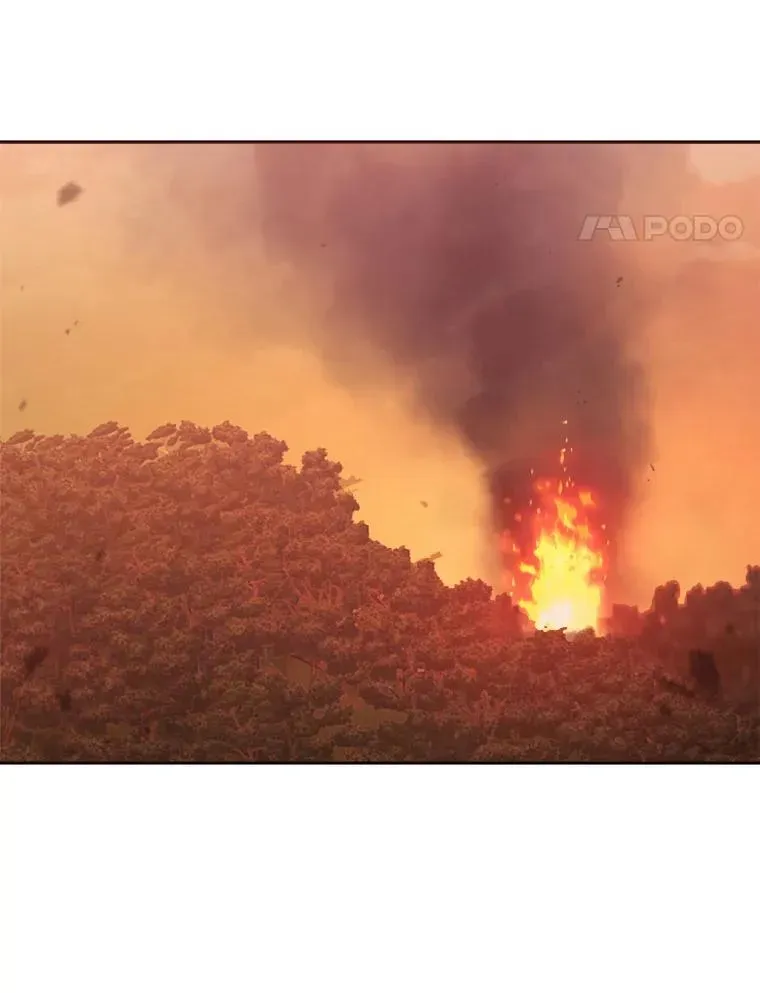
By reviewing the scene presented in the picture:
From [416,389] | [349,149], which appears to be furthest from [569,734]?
[349,149]

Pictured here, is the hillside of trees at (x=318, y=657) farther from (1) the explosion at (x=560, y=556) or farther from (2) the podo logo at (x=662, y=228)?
(2) the podo logo at (x=662, y=228)

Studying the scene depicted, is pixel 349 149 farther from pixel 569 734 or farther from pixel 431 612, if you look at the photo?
pixel 569 734

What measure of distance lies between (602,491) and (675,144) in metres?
1.21

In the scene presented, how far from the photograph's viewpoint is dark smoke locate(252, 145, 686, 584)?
10.3 ft

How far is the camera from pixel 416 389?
3.15m

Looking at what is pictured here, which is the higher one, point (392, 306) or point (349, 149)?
point (349, 149)

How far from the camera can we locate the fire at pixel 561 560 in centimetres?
312

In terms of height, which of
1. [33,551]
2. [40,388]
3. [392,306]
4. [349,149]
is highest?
[349,149]

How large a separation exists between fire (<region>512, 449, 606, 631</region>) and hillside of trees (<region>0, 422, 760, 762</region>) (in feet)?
0.25

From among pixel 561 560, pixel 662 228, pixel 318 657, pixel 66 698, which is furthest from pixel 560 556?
pixel 66 698

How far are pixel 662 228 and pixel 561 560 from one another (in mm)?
1186

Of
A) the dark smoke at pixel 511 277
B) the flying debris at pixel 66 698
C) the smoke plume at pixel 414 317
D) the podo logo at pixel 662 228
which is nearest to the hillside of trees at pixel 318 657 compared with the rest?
the flying debris at pixel 66 698

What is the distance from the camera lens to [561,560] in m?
3.13

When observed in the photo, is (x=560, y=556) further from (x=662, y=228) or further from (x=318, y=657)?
(x=662, y=228)
